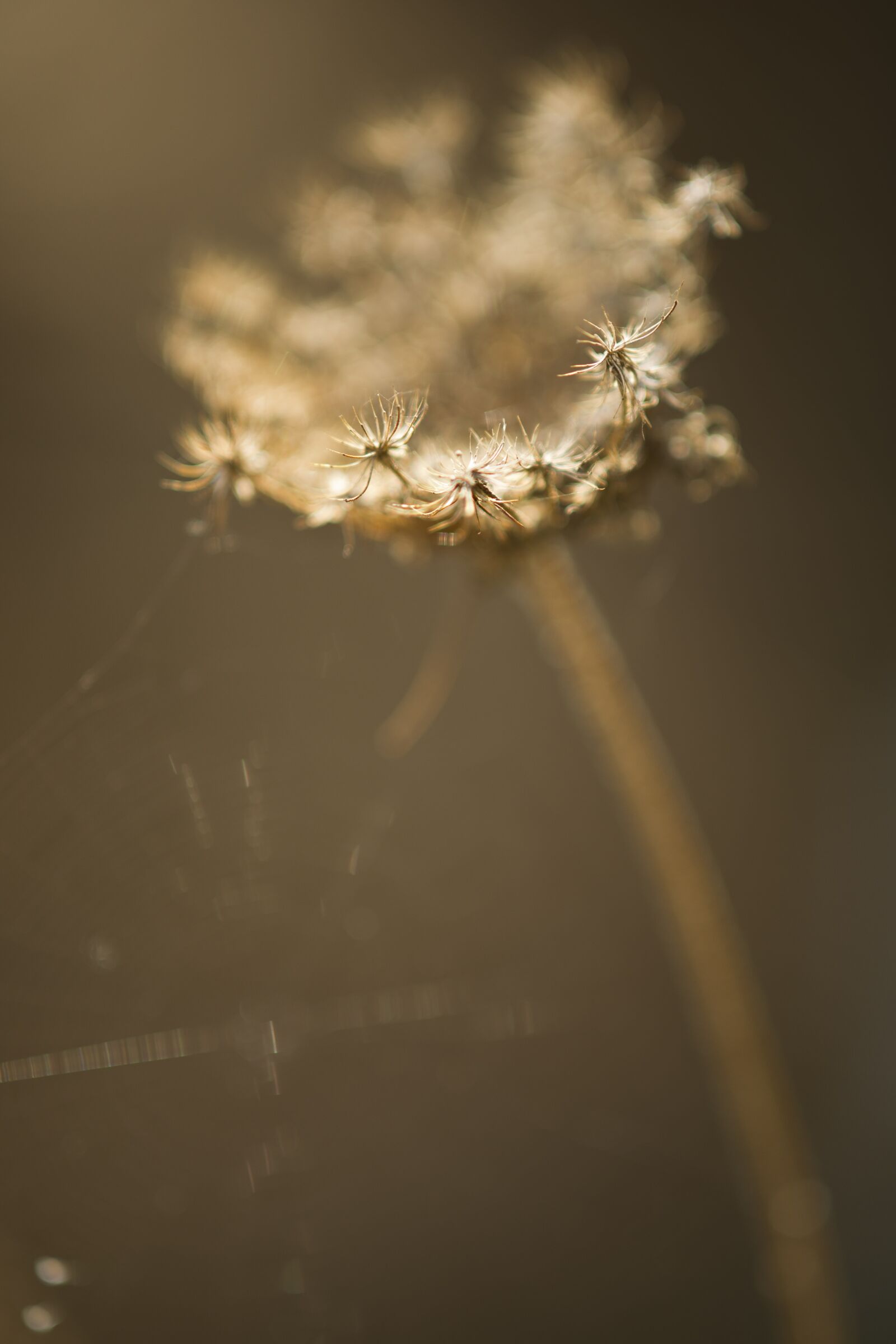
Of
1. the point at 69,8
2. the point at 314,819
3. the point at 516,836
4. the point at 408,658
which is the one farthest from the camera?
the point at 516,836

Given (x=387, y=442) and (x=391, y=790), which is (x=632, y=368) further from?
(x=391, y=790)

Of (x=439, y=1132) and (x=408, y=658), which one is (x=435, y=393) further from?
(x=439, y=1132)

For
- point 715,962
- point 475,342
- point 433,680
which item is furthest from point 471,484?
point 433,680

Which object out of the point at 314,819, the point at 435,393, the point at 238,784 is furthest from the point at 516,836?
the point at 435,393

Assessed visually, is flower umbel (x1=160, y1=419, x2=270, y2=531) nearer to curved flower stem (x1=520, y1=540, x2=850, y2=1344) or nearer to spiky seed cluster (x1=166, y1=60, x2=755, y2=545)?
spiky seed cluster (x1=166, y1=60, x2=755, y2=545)

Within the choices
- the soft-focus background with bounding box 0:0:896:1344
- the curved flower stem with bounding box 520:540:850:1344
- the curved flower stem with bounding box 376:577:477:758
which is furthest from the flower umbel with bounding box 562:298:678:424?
the curved flower stem with bounding box 376:577:477:758

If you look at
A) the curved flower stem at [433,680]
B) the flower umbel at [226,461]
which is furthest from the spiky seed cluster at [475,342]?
the curved flower stem at [433,680]

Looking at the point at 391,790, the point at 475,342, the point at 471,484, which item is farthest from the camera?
the point at 391,790
